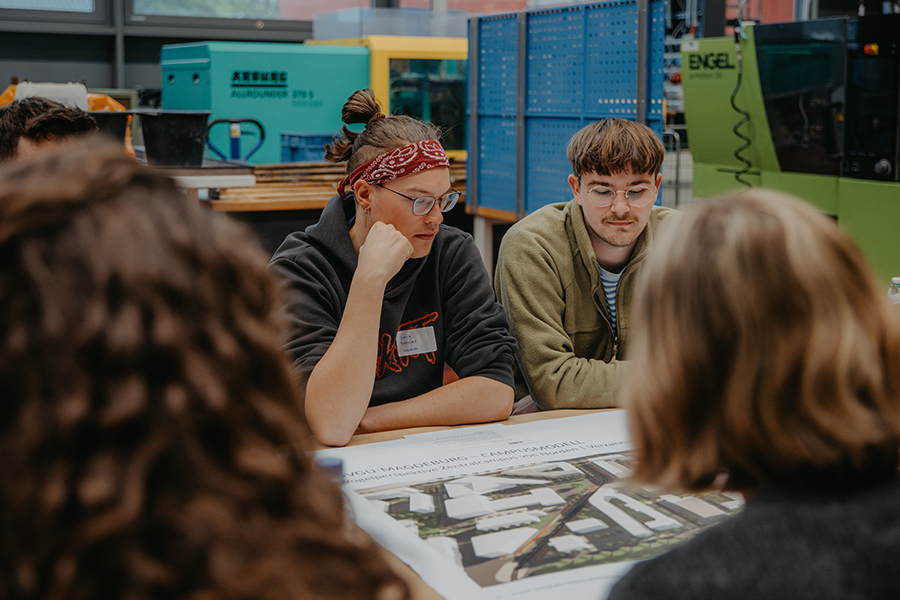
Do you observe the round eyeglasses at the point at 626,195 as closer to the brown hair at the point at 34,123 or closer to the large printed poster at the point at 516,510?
the large printed poster at the point at 516,510

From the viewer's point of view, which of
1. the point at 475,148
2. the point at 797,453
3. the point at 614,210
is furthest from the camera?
the point at 475,148

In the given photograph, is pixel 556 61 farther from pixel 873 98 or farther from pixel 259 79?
pixel 259 79

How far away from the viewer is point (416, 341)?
189 cm

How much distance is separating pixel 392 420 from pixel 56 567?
118cm

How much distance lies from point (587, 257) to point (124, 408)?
1.68 meters

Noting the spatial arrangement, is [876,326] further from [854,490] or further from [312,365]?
[312,365]

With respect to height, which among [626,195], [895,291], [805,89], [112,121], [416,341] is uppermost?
[805,89]

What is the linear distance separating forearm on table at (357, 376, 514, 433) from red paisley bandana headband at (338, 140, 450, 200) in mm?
462

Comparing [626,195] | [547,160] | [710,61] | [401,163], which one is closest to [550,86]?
[547,160]

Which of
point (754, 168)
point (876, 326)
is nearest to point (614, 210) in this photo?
point (876, 326)

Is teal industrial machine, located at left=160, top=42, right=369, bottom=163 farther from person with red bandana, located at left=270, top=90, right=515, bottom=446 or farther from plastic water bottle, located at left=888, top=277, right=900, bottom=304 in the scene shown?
plastic water bottle, located at left=888, top=277, right=900, bottom=304

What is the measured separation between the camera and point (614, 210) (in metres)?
2.01

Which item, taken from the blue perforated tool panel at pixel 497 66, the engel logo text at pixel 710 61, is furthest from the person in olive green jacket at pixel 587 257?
the blue perforated tool panel at pixel 497 66

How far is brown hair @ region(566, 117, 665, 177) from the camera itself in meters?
1.97
